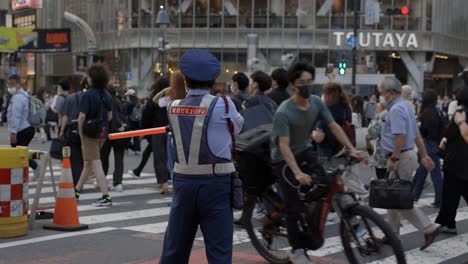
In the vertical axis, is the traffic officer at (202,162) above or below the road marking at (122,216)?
above

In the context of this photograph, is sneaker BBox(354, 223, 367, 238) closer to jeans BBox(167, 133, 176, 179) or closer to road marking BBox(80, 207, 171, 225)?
road marking BBox(80, 207, 171, 225)

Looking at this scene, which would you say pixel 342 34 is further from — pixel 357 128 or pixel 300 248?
pixel 300 248

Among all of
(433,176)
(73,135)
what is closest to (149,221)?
(73,135)

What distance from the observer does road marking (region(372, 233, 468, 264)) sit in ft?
24.1

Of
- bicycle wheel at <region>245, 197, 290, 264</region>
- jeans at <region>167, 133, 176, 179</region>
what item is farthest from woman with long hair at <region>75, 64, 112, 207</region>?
bicycle wheel at <region>245, 197, 290, 264</region>

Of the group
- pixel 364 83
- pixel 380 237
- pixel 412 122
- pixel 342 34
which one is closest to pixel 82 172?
pixel 412 122

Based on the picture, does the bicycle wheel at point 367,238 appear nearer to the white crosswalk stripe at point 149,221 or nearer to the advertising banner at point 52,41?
the white crosswalk stripe at point 149,221

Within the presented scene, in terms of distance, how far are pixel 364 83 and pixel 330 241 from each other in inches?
1480

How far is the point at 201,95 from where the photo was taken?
500 centimetres

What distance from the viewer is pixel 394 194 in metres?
7.01

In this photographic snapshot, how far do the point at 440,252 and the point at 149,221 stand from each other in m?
3.63

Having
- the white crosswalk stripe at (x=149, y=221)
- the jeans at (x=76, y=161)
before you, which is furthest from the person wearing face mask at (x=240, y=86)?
the jeans at (x=76, y=161)

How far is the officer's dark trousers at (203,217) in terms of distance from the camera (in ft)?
16.3

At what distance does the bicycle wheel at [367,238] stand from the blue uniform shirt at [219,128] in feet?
4.87
